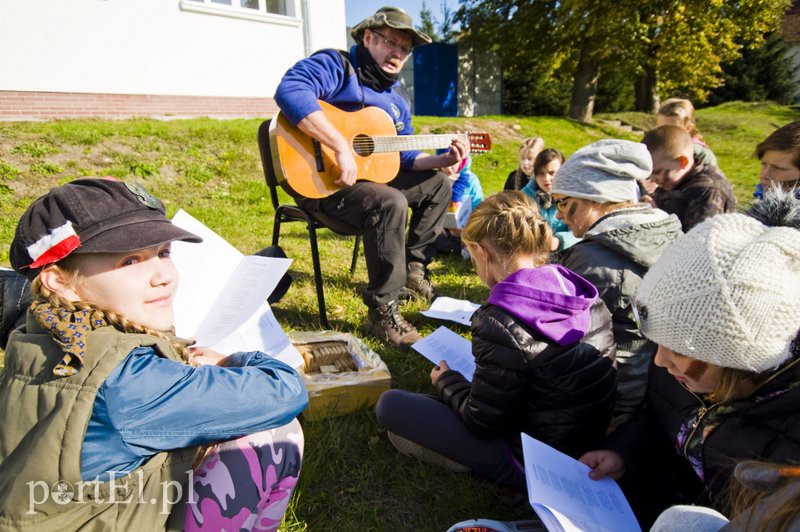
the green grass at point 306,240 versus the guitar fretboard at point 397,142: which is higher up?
the guitar fretboard at point 397,142

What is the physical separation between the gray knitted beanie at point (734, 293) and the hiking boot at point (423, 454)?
0.94 meters

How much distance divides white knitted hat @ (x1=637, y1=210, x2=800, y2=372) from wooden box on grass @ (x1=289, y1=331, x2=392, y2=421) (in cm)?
128

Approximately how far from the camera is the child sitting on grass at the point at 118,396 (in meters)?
0.94

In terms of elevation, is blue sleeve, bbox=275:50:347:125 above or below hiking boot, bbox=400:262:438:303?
above

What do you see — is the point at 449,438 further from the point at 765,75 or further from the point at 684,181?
the point at 765,75

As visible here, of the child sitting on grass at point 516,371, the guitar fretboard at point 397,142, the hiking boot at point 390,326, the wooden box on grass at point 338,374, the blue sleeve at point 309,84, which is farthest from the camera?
the guitar fretboard at point 397,142

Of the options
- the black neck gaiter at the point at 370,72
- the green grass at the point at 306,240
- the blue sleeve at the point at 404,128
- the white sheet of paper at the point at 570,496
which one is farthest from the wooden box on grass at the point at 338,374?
the black neck gaiter at the point at 370,72

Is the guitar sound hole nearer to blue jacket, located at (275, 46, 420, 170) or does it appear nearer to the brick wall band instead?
blue jacket, located at (275, 46, 420, 170)

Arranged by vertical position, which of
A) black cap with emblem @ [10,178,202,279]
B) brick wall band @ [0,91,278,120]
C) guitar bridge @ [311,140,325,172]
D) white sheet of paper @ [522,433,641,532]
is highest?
brick wall band @ [0,91,278,120]

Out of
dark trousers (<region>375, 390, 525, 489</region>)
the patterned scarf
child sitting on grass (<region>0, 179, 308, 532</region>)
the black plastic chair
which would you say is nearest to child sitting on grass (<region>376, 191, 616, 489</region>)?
dark trousers (<region>375, 390, 525, 489</region>)

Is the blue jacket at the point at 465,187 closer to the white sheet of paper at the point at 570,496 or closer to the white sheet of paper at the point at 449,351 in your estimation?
the white sheet of paper at the point at 449,351

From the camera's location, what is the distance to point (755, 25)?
49.4 feet

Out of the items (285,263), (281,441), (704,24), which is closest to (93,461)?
(281,441)

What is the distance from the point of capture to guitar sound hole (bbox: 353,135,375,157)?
2973 millimetres
